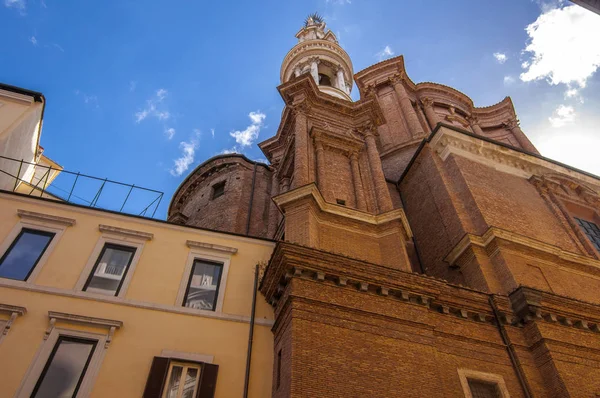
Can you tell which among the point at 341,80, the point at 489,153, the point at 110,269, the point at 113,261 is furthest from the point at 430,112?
the point at 110,269

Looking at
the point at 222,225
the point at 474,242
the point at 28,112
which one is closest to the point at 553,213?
the point at 474,242

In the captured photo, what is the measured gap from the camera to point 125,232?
1372cm

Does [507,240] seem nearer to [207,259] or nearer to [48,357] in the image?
[207,259]

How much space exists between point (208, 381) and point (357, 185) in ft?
33.7

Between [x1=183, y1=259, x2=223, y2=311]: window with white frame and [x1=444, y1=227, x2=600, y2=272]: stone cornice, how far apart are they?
8.24 m

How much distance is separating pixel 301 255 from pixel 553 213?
43.4 feet

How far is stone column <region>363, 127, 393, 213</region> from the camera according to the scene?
1711 cm

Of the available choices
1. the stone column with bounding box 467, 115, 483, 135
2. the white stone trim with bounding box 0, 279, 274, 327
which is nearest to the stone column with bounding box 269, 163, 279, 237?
the white stone trim with bounding box 0, 279, 274, 327

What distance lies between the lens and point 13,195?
1388 cm

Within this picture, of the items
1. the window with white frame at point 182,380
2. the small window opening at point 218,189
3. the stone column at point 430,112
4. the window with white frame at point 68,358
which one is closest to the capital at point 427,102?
the stone column at point 430,112

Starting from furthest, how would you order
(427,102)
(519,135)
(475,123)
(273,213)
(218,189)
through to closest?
(475,123)
(519,135)
(427,102)
(218,189)
(273,213)

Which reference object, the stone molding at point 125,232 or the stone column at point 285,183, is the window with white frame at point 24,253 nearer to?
the stone molding at point 125,232

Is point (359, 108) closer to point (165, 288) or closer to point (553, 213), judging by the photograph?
point (553, 213)

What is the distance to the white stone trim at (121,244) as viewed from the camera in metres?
12.2
